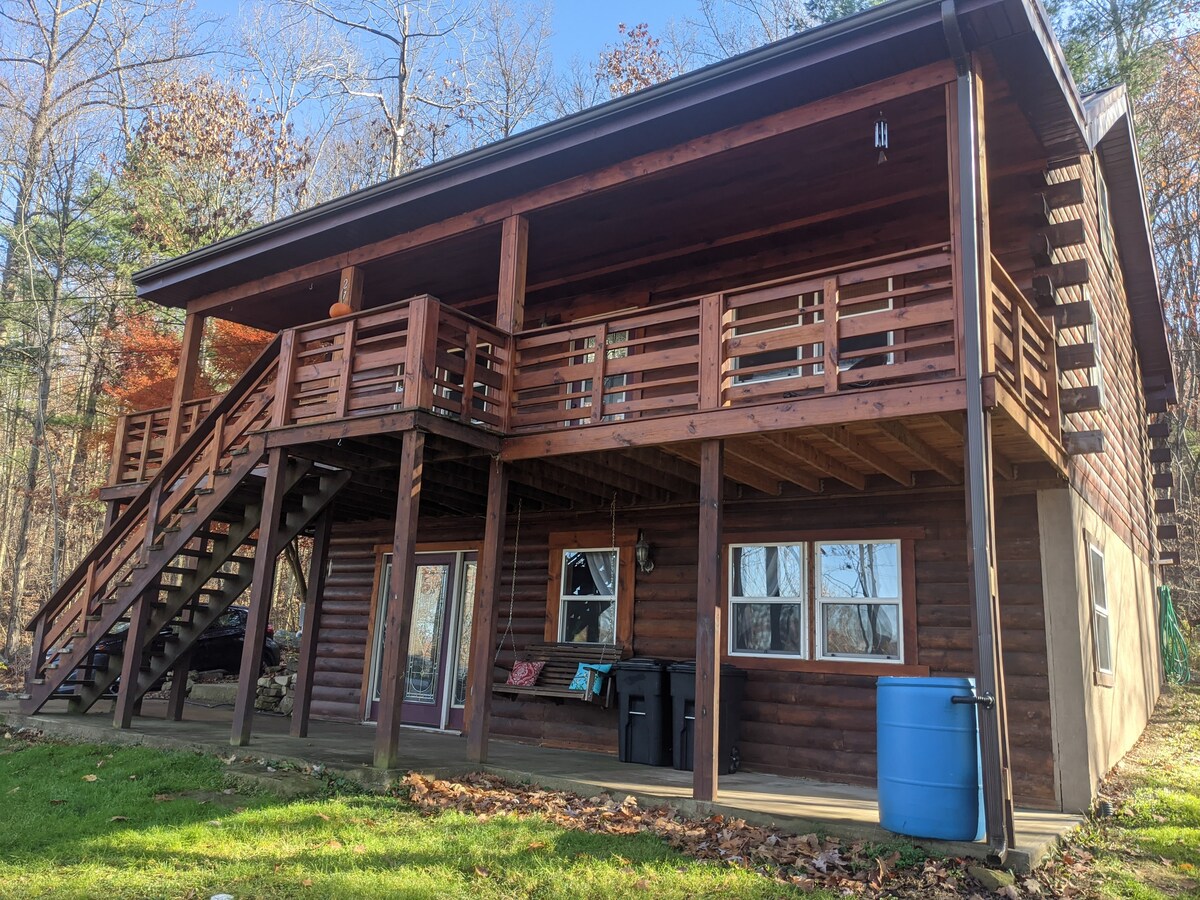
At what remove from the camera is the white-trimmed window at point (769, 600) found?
9.76 meters

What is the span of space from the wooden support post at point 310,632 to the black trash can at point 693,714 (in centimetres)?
415

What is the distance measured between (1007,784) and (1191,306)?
78.4ft

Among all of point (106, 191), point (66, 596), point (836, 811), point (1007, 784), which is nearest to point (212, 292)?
point (66, 596)

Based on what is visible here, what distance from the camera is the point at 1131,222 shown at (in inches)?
539

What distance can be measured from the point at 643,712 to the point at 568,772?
1.52 m

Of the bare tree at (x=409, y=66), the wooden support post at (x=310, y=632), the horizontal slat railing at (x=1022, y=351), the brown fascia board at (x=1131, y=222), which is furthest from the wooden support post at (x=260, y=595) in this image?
the bare tree at (x=409, y=66)

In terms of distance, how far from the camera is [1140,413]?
53.5 feet

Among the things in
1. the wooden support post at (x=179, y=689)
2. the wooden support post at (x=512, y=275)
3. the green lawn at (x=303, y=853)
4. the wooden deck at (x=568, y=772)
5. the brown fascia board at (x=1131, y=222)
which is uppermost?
the brown fascia board at (x=1131, y=222)

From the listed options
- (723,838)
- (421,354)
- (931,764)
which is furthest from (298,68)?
(931,764)

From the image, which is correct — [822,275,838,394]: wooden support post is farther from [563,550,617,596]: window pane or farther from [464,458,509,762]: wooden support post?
[563,550,617,596]: window pane

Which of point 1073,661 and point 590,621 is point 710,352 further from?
point 590,621

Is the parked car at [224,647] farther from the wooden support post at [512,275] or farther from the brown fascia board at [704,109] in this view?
the wooden support post at [512,275]

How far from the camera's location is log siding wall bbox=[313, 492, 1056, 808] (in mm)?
8344

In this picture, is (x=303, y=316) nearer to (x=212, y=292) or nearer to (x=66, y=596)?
(x=212, y=292)
